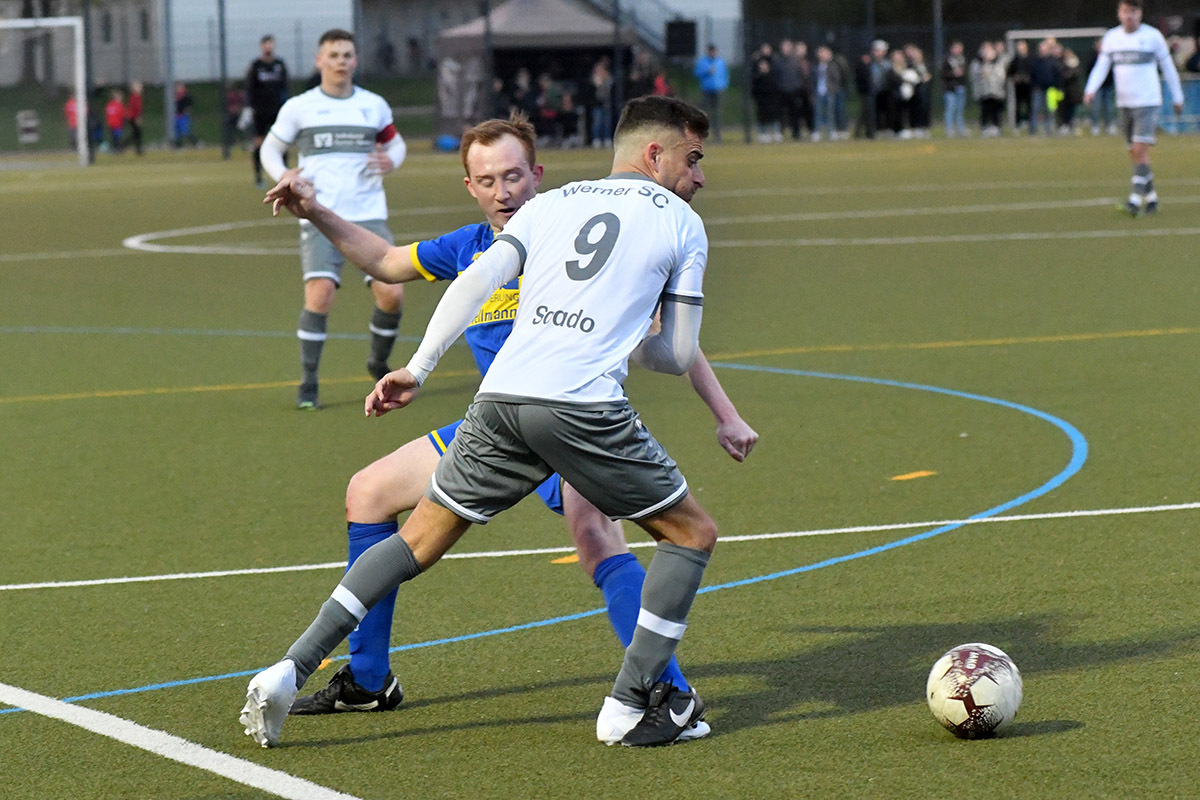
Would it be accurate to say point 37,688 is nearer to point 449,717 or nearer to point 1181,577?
point 449,717

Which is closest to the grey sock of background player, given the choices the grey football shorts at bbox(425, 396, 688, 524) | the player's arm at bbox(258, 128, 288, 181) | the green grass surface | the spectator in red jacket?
the grey football shorts at bbox(425, 396, 688, 524)

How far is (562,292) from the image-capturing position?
443cm

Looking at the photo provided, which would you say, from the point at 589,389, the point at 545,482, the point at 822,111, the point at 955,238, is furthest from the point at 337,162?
the point at 822,111

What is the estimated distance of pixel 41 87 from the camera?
3869 cm

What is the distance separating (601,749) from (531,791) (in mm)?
364

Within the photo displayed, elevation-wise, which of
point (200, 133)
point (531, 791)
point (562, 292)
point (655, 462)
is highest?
point (200, 133)

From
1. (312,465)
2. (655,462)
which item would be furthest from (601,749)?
(312,465)

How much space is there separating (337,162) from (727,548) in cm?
497

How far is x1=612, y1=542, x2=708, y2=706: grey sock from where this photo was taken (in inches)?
179

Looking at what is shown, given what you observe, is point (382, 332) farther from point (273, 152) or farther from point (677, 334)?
point (677, 334)

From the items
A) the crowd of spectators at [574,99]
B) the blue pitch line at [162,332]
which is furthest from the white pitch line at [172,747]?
the crowd of spectators at [574,99]

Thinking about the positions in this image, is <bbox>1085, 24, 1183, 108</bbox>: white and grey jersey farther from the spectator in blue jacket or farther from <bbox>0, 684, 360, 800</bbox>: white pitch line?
the spectator in blue jacket

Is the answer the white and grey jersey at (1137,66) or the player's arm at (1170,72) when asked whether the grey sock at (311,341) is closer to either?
the white and grey jersey at (1137,66)

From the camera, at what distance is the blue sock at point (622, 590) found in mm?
4855
